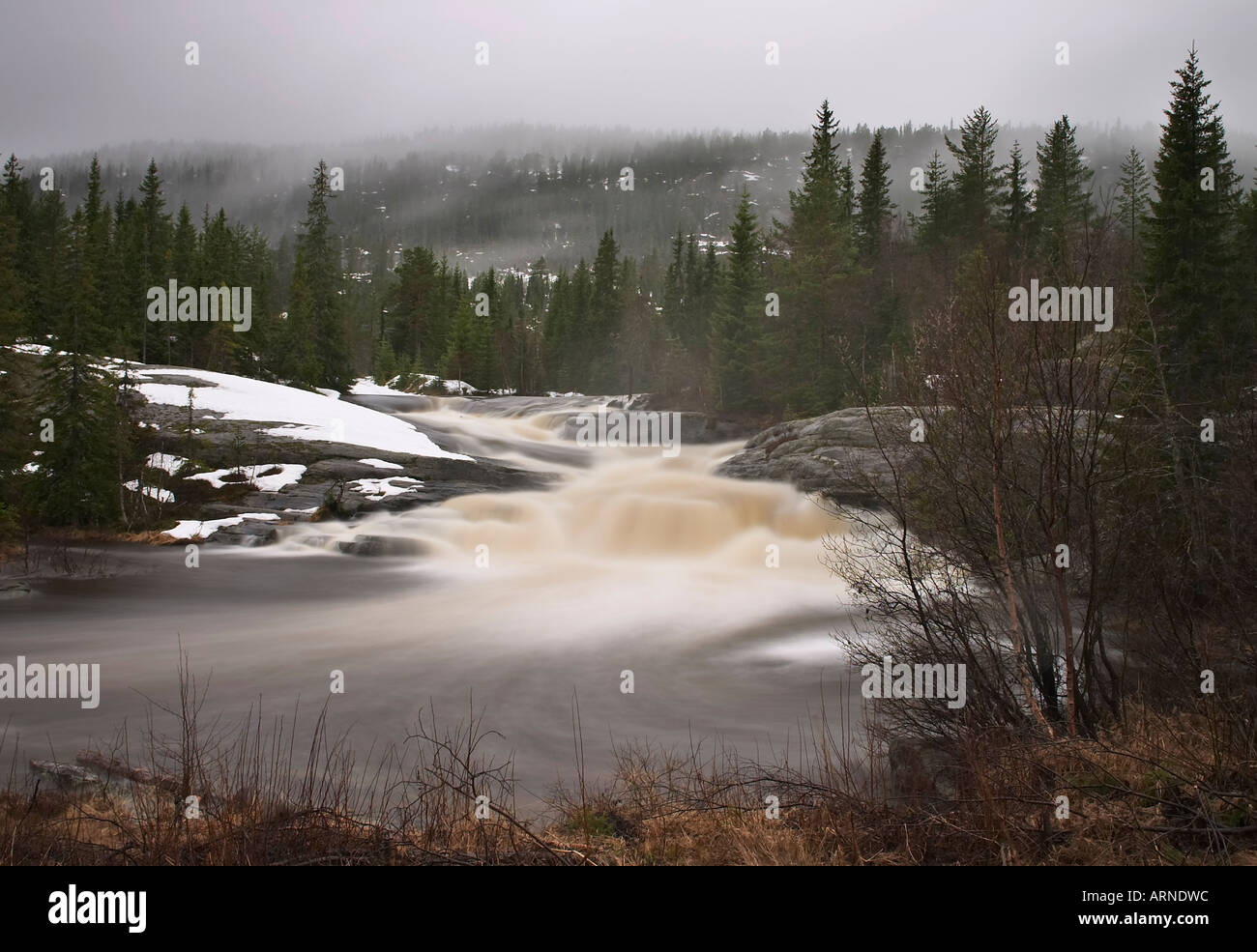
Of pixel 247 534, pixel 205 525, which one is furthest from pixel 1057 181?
pixel 205 525

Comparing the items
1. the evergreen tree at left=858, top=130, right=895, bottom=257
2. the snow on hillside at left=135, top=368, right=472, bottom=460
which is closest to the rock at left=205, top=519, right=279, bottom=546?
the snow on hillside at left=135, top=368, right=472, bottom=460

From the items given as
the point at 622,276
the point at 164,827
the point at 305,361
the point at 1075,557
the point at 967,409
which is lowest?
the point at 164,827

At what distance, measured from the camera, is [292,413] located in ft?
98.0

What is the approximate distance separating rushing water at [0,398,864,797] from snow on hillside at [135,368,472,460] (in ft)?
19.1

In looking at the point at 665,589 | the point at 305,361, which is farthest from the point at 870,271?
the point at 305,361

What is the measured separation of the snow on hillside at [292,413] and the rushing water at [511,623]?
582 cm

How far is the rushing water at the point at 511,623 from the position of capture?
31.6ft

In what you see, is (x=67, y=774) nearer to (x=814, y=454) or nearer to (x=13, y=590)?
(x=13, y=590)

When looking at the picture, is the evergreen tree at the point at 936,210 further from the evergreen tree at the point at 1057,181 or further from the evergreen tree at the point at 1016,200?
the evergreen tree at the point at 1057,181

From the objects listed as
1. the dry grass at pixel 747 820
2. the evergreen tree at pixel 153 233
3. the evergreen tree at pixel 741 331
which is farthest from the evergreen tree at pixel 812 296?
the evergreen tree at pixel 153 233

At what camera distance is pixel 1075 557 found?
7109 millimetres

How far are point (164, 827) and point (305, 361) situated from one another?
44350 millimetres

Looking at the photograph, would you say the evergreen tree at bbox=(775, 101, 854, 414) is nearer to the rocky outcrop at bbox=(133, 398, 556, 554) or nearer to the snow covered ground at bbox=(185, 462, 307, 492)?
the rocky outcrop at bbox=(133, 398, 556, 554)
